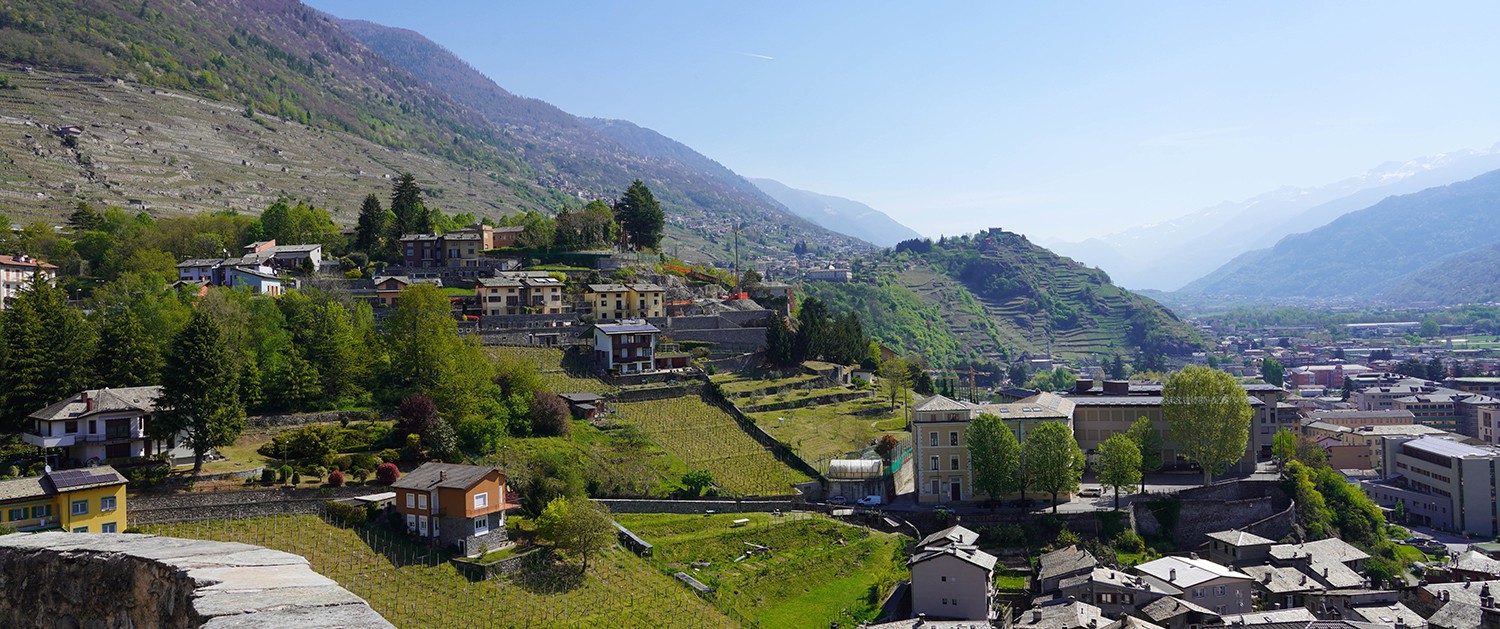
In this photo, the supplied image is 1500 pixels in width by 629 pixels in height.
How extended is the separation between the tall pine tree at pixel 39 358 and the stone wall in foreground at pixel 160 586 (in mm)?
31100

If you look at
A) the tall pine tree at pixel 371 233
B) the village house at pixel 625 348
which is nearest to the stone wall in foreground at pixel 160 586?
the village house at pixel 625 348

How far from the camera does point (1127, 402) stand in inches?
2192

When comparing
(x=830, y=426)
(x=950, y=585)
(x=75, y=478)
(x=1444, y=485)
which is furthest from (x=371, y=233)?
(x=1444, y=485)

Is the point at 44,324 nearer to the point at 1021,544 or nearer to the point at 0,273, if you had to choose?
the point at 0,273

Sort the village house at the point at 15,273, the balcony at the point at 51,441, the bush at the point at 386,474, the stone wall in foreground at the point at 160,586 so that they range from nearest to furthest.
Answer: the stone wall in foreground at the point at 160,586, the balcony at the point at 51,441, the bush at the point at 386,474, the village house at the point at 15,273

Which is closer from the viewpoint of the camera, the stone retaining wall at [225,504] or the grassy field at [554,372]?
the stone retaining wall at [225,504]

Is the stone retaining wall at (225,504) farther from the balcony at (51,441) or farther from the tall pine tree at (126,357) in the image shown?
the tall pine tree at (126,357)

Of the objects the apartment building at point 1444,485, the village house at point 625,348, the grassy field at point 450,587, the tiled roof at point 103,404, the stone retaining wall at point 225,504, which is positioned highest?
the village house at point 625,348

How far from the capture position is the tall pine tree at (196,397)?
3462cm

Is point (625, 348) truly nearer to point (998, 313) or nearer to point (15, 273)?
point (15, 273)

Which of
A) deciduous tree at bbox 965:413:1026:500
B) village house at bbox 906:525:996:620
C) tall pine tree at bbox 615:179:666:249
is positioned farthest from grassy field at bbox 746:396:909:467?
tall pine tree at bbox 615:179:666:249

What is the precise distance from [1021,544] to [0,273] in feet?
170

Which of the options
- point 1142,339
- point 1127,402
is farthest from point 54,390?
point 1142,339

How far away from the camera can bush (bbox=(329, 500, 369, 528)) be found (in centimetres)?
3322
